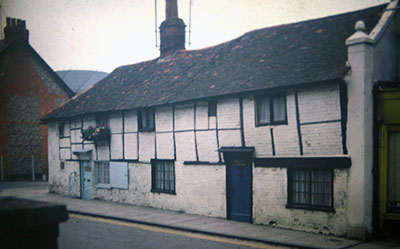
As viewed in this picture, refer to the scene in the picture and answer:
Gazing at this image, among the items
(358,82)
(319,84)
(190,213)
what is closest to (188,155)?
(190,213)

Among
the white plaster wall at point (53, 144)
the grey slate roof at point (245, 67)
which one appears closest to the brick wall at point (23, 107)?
the white plaster wall at point (53, 144)

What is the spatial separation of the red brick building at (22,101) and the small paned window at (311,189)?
86.8 feet

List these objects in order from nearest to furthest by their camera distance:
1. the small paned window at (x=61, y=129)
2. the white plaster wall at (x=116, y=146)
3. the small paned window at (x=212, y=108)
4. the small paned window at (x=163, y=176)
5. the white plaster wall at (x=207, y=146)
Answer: the white plaster wall at (x=207, y=146) → the small paned window at (x=212, y=108) → the small paned window at (x=163, y=176) → the white plaster wall at (x=116, y=146) → the small paned window at (x=61, y=129)

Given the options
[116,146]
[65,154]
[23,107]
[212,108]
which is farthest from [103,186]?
[23,107]

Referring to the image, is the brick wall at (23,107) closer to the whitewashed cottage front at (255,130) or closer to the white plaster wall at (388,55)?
the whitewashed cottage front at (255,130)

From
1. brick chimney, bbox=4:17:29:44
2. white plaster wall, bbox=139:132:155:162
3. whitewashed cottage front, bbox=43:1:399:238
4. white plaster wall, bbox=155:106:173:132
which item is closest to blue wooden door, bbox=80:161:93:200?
whitewashed cottage front, bbox=43:1:399:238

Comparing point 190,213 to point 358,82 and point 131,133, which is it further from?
point 358,82

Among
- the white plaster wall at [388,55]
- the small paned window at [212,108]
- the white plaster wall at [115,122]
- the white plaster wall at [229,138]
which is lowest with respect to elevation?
the white plaster wall at [229,138]

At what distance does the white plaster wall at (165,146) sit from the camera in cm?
1570

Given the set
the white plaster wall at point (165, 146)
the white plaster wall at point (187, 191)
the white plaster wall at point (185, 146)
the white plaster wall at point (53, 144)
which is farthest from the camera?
the white plaster wall at point (53, 144)

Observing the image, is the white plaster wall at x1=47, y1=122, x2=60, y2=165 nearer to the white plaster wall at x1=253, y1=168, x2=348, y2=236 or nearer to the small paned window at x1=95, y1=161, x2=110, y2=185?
the small paned window at x1=95, y1=161, x2=110, y2=185

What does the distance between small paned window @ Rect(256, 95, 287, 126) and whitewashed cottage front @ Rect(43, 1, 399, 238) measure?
35 mm

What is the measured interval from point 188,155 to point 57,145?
11.3 meters

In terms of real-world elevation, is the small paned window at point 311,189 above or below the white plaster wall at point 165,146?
below
